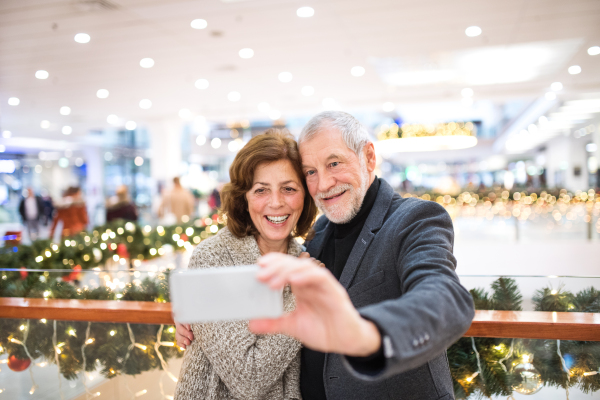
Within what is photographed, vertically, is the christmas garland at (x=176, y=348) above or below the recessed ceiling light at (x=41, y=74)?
below

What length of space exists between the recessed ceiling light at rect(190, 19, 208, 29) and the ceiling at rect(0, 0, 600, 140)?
0.12 m

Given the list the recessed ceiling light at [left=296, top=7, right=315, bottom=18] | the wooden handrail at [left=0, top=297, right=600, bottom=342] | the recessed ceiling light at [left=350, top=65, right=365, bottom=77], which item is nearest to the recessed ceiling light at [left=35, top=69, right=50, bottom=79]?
the recessed ceiling light at [left=296, top=7, right=315, bottom=18]

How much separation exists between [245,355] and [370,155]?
86 centimetres

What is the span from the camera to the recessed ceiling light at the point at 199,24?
18.5 feet

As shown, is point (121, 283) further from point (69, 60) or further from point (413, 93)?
point (413, 93)

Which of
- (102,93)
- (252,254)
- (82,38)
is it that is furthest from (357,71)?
(252,254)

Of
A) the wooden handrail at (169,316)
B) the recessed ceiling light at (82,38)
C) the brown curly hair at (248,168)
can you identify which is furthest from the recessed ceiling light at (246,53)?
the brown curly hair at (248,168)

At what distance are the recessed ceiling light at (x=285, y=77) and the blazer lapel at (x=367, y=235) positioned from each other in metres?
7.17

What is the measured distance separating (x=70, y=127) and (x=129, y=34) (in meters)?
10.4

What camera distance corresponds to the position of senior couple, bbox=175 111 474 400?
28.4 inches

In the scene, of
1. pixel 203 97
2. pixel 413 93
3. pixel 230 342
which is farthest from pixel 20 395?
pixel 413 93

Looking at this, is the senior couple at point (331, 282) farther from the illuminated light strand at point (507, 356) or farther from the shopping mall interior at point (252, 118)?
the illuminated light strand at point (507, 356)

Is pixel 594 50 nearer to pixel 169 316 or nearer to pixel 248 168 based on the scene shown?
pixel 248 168

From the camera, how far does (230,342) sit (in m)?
1.29
